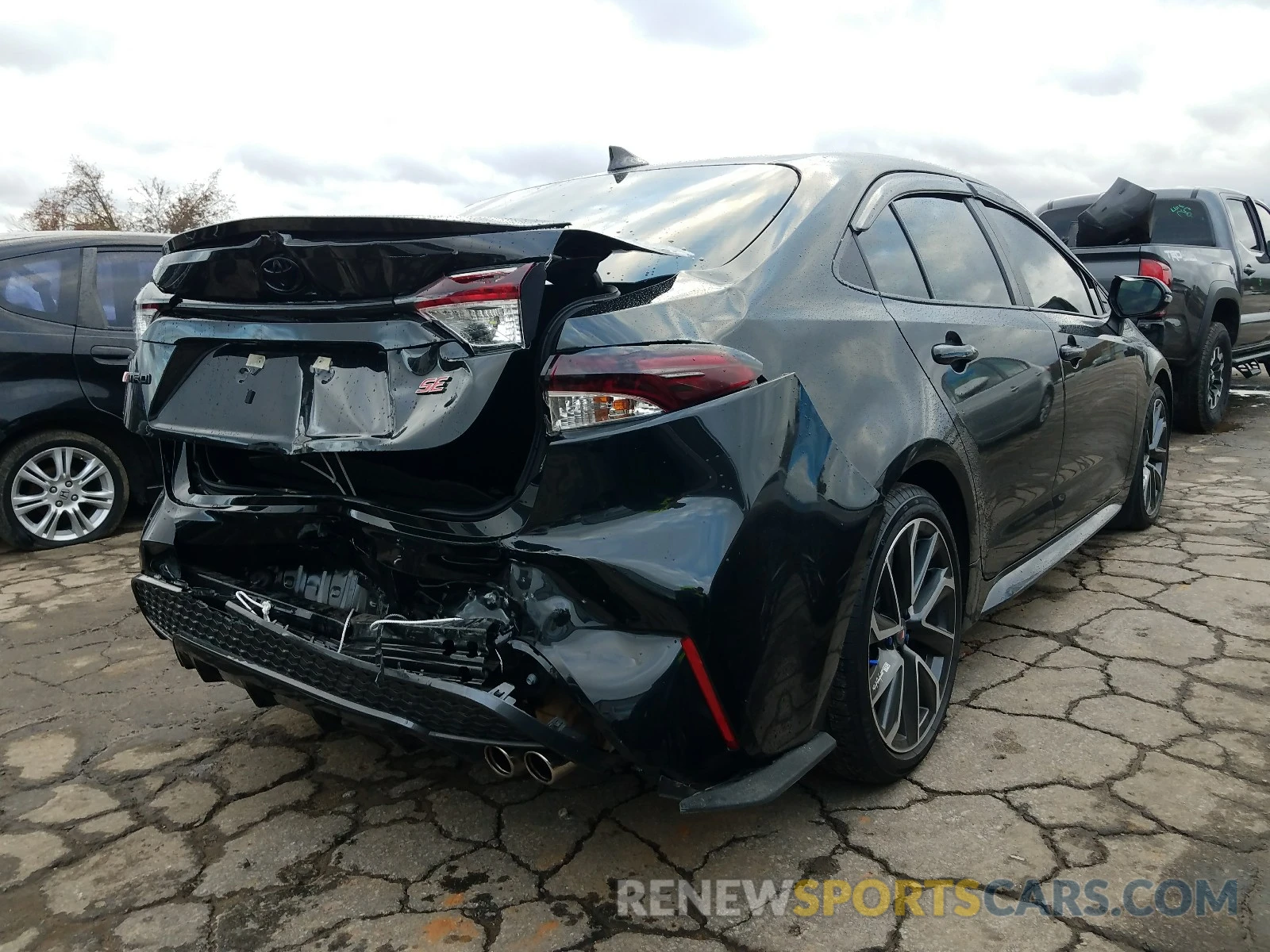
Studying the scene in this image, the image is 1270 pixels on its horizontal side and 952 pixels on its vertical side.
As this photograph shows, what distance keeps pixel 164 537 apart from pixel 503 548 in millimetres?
1014

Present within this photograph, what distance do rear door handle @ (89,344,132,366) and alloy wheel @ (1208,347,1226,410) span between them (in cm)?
688

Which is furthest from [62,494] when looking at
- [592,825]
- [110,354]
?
[592,825]

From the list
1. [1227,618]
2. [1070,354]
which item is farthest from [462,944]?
[1227,618]

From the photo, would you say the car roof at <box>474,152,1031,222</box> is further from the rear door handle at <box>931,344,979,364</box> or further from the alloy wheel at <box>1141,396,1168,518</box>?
the alloy wheel at <box>1141,396,1168,518</box>

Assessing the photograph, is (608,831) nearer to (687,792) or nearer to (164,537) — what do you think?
(687,792)

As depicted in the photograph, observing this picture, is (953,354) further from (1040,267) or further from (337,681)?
(337,681)

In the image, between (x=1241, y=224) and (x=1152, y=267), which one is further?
(x=1241, y=224)

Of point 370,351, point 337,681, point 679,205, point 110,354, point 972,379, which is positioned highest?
point 679,205

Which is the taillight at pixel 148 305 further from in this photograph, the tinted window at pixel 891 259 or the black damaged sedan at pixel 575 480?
the tinted window at pixel 891 259

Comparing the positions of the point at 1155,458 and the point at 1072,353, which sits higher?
the point at 1072,353

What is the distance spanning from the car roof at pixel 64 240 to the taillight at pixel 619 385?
14.3 ft

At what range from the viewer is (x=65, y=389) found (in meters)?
4.95

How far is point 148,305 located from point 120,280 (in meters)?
3.34

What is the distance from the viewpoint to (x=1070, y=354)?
3.25 meters
